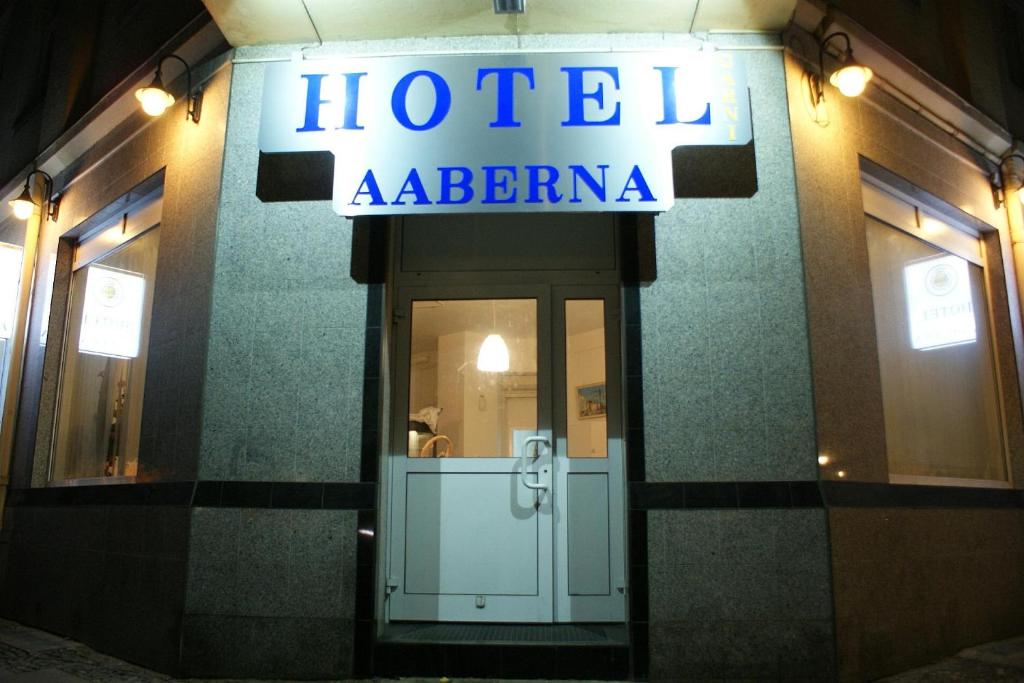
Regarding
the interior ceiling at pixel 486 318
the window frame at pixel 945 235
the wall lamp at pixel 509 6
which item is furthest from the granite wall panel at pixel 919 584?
the wall lamp at pixel 509 6

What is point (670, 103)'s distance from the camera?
516 centimetres

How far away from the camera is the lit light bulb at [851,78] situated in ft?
18.0

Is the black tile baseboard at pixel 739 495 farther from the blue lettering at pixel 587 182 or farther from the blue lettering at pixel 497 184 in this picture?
the blue lettering at pixel 497 184

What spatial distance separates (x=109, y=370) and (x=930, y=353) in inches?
291

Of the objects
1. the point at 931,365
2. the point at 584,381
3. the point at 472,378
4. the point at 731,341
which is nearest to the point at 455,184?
the point at 472,378

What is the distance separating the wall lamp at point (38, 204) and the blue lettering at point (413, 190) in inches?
200

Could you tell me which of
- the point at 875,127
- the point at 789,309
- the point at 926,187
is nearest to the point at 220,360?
the point at 789,309

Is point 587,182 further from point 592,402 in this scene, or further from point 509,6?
point 592,402

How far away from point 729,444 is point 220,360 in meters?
3.56

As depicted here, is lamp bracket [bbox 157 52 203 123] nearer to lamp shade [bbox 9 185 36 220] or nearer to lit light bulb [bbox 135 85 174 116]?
lit light bulb [bbox 135 85 174 116]

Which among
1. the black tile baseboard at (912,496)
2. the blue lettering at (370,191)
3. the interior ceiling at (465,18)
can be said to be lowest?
the black tile baseboard at (912,496)

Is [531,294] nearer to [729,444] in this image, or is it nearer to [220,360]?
[729,444]

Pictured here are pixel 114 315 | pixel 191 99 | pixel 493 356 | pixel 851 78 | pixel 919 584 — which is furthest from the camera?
pixel 114 315

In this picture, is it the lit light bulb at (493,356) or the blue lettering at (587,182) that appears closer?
the blue lettering at (587,182)
